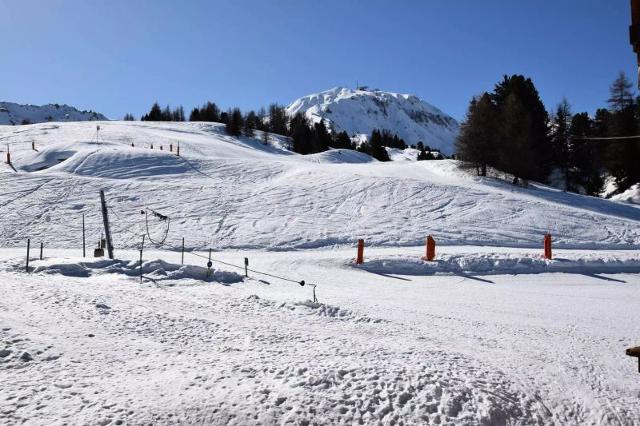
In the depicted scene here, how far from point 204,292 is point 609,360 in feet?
26.0

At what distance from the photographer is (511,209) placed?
22.7m

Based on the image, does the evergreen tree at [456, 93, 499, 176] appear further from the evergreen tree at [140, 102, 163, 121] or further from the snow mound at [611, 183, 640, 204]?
the evergreen tree at [140, 102, 163, 121]

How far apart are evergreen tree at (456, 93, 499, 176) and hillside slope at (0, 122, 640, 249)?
6.10 ft

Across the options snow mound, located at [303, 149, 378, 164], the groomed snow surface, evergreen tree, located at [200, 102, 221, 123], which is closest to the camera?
the groomed snow surface

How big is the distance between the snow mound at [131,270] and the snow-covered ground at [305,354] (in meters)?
0.38

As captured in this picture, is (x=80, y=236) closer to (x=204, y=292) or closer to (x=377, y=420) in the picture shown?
(x=204, y=292)

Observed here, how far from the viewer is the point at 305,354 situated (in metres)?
6.00

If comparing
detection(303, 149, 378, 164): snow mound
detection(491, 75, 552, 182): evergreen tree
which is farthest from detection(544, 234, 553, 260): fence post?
detection(303, 149, 378, 164): snow mound

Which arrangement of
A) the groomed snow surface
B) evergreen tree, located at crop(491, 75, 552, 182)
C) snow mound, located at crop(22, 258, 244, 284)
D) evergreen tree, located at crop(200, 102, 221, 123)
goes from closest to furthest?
1. the groomed snow surface
2. snow mound, located at crop(22, 258, 244, 284)
3. evergreen tree, located at crop(491, 75, 552, 182)
4. evergreen tree, located at crop(200, 102, 221, 123)

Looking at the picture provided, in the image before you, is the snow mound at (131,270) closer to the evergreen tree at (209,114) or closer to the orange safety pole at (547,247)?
the orange safety pole at (547,247)

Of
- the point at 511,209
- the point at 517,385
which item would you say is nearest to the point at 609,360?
the point at 517,385

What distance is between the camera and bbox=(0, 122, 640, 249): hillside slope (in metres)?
18.8

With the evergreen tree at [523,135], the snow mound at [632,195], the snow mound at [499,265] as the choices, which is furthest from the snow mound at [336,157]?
the snow mound at [499,265]

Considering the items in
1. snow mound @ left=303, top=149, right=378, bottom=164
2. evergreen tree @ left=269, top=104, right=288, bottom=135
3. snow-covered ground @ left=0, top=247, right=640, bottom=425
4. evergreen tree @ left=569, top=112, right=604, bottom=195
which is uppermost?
evergreen tree @ left=269, top=104, right=288, bottom=135
